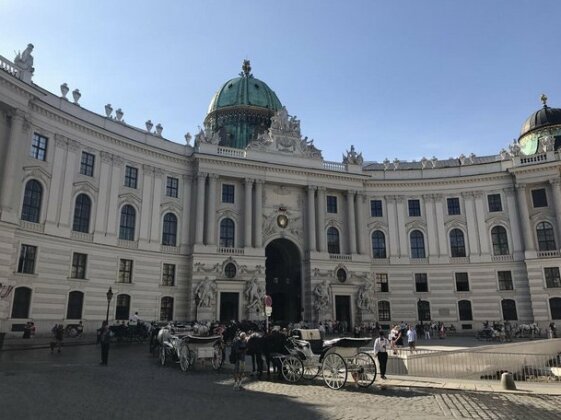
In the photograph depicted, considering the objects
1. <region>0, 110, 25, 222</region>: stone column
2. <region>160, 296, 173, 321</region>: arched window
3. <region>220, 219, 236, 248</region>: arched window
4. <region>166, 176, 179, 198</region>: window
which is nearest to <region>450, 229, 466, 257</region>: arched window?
<region>220, 219, 236, 248</region>: arched window

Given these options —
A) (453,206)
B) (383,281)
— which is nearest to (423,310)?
(383,281)

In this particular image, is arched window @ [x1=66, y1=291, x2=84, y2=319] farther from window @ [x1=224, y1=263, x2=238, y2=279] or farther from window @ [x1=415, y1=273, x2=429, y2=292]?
window @ [x1=415, y1=273, x2=429, y2=292]

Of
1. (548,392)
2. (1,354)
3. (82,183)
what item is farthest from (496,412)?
(82,183)

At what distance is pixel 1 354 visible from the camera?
2244cm

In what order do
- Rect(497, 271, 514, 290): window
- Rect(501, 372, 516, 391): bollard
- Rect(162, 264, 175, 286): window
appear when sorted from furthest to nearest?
Rect(497, 271, 514, 290): window, Rect(162, 264, 175, 286): window, Rect(501, 372, 516, 391): bollard

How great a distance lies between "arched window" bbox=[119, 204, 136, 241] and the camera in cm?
4081

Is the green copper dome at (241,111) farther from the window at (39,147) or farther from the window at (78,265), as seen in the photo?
the window at (78,265)

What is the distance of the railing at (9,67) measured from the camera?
32656 mm

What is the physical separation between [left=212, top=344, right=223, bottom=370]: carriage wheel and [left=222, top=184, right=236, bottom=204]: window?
28488 millimetres

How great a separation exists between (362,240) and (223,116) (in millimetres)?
24062

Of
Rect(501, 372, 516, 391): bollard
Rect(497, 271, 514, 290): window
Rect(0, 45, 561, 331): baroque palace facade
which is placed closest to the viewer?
Rect(501, 372, 516, 391): bollard

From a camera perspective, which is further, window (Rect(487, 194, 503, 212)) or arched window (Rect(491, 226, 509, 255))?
window (Rect(487, 194, 503, 212))

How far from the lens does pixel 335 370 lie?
1524 cm

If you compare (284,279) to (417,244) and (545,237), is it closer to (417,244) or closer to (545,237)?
(417,244)
